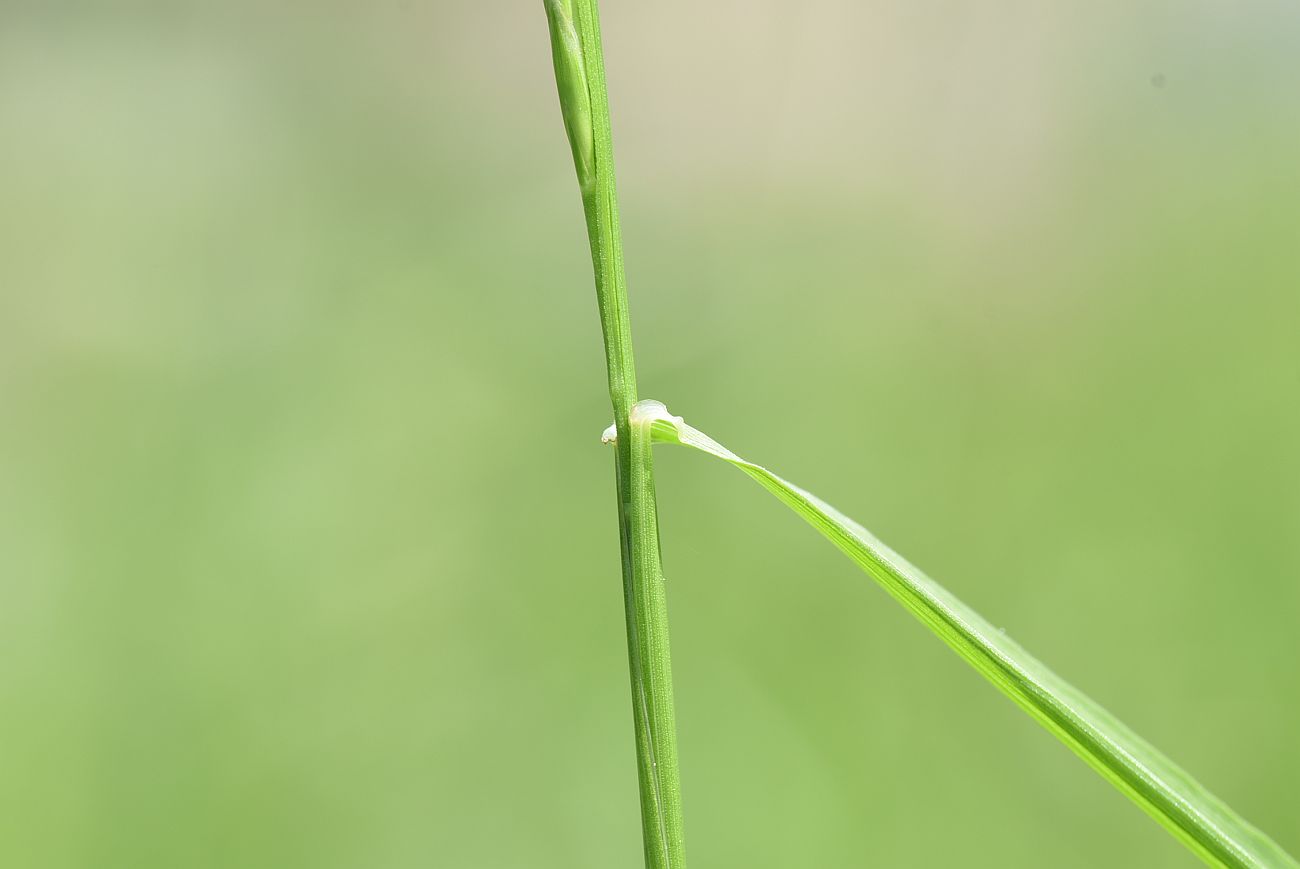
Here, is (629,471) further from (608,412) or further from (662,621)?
(608,412)

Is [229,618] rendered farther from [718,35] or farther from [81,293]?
[718,35]

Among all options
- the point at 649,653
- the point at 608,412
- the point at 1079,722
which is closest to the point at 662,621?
the point at 649,653

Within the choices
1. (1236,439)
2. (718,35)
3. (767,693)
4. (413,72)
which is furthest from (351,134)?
(1236,439)

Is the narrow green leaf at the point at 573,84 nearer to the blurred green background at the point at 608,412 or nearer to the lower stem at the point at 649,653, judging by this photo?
the lower stem at the point at 649,653

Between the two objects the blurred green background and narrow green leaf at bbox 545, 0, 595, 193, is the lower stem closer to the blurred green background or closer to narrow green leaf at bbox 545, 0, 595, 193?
narrow green leaf at bbox 545, 0, 595, 193

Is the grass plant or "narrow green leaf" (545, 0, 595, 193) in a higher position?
"narrow green leaf" (545, 0, 595, 193)

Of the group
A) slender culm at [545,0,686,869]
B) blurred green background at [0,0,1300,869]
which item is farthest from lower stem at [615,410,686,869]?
blurred green background at [0,0,1300,869]
